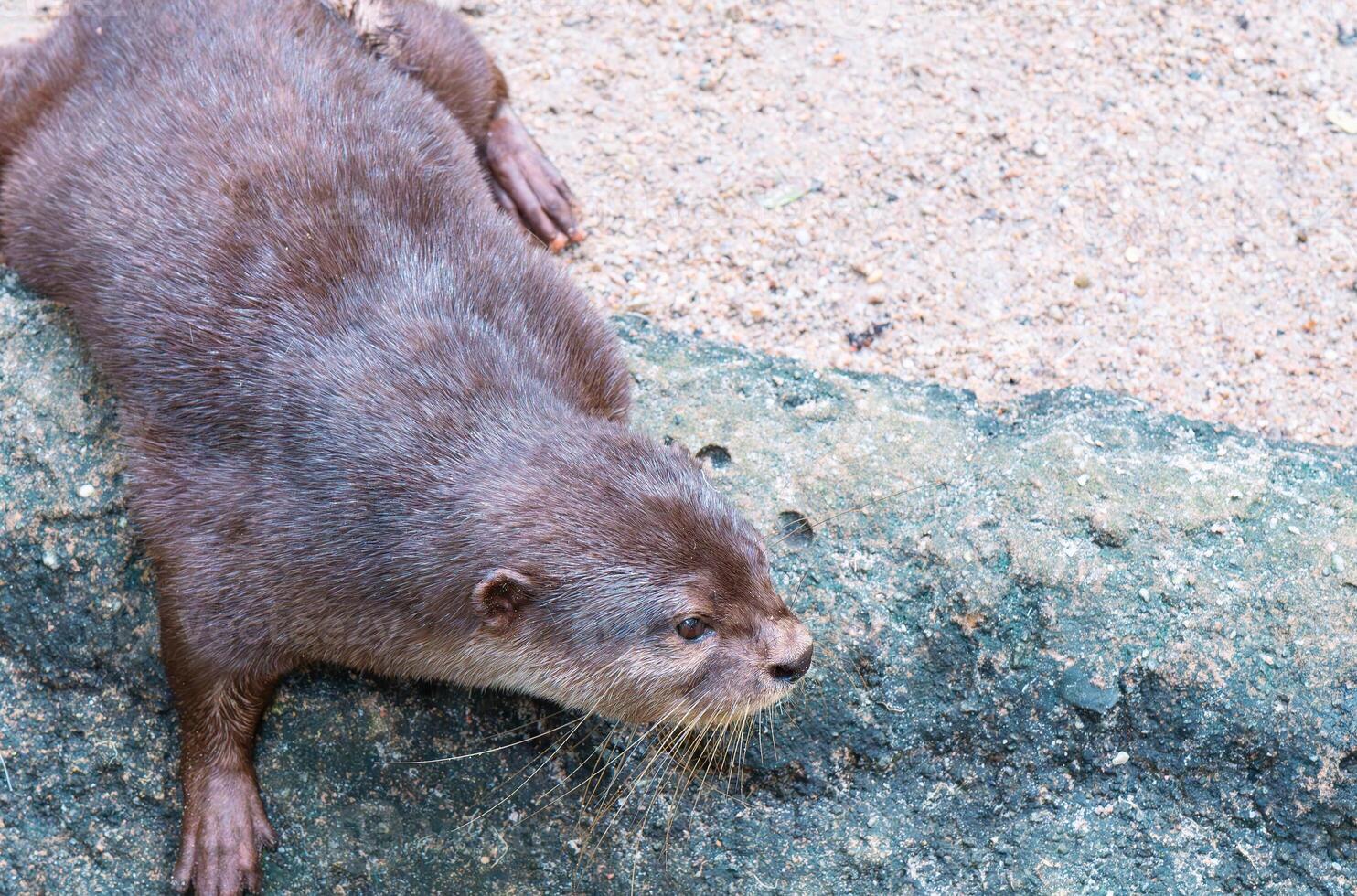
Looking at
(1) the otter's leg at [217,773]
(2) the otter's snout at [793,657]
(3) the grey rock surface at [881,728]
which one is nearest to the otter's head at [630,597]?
(2) the otter's snout at [793,657]

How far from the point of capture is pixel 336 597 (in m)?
2.68

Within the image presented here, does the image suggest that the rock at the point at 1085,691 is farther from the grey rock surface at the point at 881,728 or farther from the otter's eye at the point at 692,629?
the otter's eye at the point at 692,629

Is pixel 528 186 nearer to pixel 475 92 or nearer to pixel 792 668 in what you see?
pixel 475 92

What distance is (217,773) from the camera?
277cm

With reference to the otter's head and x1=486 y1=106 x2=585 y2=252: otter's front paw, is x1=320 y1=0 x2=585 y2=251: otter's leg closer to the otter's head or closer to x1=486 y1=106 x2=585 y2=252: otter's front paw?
x1=486 y1=106 x2=585 y2=252: otter's front paw

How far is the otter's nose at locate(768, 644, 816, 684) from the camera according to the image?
256 cm

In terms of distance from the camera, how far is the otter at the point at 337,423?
102 inches

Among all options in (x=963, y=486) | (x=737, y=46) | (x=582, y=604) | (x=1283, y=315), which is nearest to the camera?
(x=582, y=604)

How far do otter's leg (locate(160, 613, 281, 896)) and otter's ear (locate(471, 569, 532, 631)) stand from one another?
A: 0.53 meters

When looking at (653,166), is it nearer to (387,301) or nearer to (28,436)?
(387,301)

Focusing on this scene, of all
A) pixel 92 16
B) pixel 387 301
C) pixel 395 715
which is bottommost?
pixel 395 715

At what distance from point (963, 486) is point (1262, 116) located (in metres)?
2.09

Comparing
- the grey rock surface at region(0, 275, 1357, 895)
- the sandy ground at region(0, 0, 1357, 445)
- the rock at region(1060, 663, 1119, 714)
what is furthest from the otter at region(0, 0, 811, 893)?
the sandy ground at region(0, 0, 1357, 445)

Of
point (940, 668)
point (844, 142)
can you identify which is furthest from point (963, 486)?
point (844, 142)
